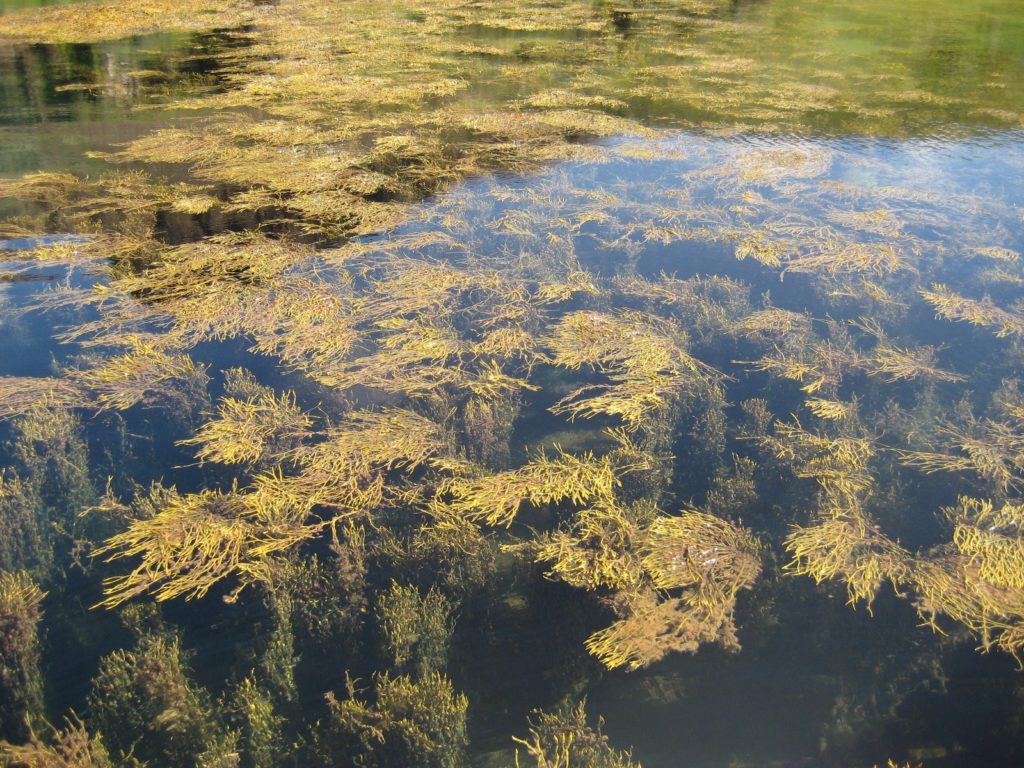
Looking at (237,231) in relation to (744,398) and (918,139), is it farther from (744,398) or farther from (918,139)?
(918,139)

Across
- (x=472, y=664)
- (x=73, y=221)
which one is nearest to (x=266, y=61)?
(x=73, y=221)

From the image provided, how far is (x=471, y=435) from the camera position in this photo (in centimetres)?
438

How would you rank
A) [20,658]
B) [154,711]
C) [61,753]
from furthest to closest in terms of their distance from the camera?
1. [20,658]
2. [154,711]
3. [61,753]

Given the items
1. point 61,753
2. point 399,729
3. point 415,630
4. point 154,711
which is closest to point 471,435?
point 415,630

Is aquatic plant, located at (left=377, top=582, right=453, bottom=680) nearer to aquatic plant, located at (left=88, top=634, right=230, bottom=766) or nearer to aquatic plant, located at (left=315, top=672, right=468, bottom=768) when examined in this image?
aquatic plant, located at (left=315, top=672, right=468, bottom=768)

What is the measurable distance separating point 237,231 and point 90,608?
457cm

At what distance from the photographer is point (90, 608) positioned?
344cm

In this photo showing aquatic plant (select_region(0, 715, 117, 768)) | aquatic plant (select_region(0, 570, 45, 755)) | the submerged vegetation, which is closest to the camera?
aquatic plant (select_region(0, 715, 117, 768))

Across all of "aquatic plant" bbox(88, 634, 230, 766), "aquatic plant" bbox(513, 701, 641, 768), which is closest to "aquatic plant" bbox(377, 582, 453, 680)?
"aquatic plant" bbox(513, 701, 641, 768)

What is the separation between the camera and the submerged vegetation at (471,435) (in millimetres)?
3166

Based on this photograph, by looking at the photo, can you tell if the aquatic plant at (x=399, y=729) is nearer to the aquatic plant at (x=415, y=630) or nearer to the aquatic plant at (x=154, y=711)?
the aquatic plant at (x=415, y=630)

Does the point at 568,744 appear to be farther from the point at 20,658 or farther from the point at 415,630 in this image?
→ the point at 20,658

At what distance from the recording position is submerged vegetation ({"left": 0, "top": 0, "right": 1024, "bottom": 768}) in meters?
3.17

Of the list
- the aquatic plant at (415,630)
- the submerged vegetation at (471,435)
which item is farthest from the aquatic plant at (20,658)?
the aquatic plant at (415,630)
